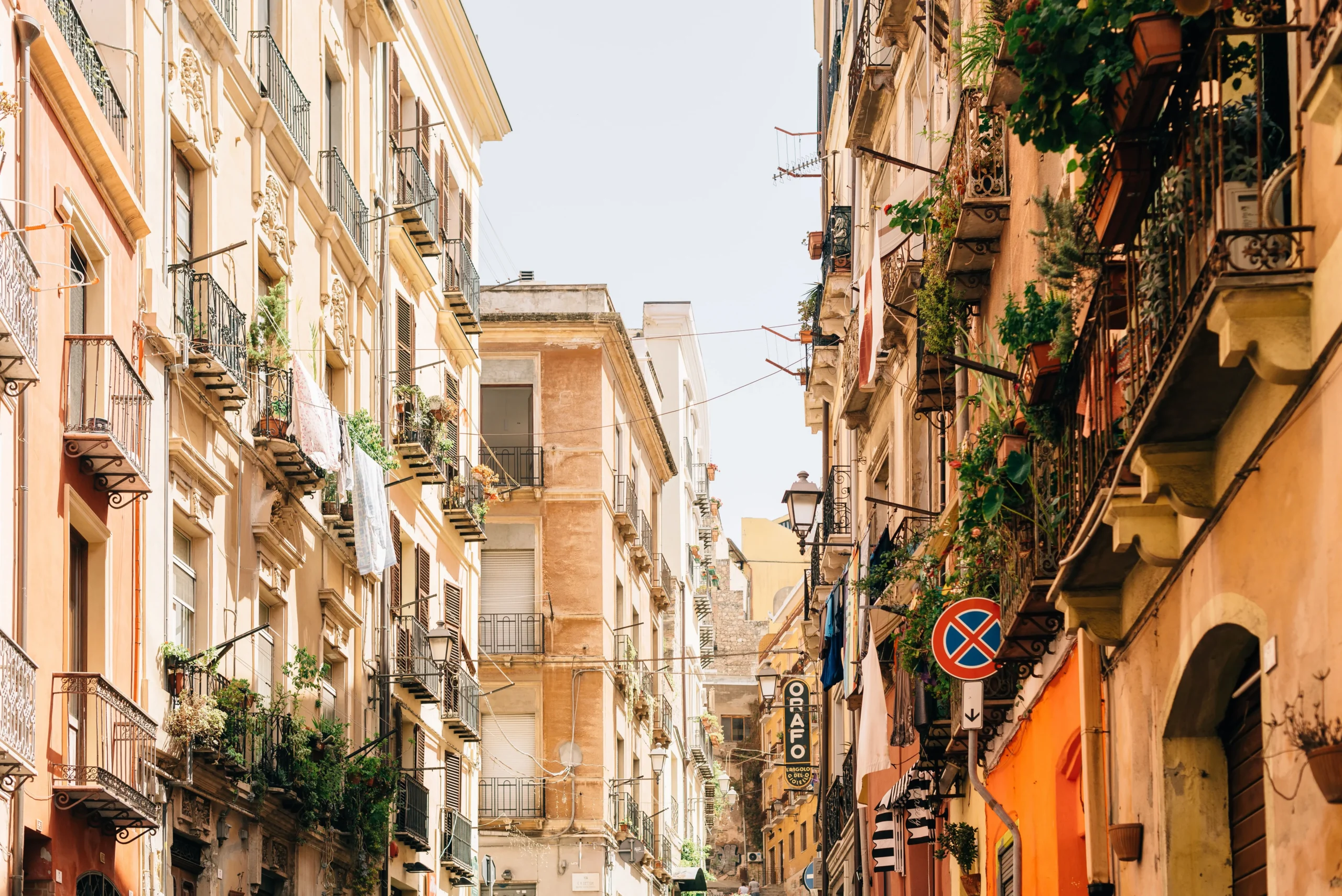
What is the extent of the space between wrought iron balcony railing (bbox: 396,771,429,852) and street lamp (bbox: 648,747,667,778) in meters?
19.7

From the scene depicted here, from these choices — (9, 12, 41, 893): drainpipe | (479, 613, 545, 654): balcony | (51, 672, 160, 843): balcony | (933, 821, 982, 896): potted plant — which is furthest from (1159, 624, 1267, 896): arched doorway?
(479, 613, 545, 654): balcony

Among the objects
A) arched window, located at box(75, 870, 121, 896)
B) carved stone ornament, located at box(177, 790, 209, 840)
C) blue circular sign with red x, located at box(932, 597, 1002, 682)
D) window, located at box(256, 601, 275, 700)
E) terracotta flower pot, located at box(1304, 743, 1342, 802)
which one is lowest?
arched window, located at box(75, 870, 121, 896)

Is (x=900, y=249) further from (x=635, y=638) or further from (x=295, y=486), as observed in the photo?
(x=635, y=638)

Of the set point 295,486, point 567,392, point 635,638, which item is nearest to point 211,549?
point 295,486

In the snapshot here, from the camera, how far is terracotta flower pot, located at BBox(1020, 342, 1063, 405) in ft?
41.3

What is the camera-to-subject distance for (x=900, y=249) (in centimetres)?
2389

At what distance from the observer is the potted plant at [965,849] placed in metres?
20.2

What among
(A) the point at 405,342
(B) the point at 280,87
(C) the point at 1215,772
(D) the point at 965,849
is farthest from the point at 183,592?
(C) the point at 1215,772

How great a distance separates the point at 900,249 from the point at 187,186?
27.1 feet

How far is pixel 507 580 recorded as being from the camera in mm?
44719

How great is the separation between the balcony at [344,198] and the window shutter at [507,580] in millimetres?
16127

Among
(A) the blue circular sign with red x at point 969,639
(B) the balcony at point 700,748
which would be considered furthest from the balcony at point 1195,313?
(B) the balcony at point 700,748

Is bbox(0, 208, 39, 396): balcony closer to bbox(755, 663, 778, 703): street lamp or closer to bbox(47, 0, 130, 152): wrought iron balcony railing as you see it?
bbox(47, 0, 130, 152): wrought iron balcony railing

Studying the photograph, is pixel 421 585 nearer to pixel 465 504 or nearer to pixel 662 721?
pixel 465 504
